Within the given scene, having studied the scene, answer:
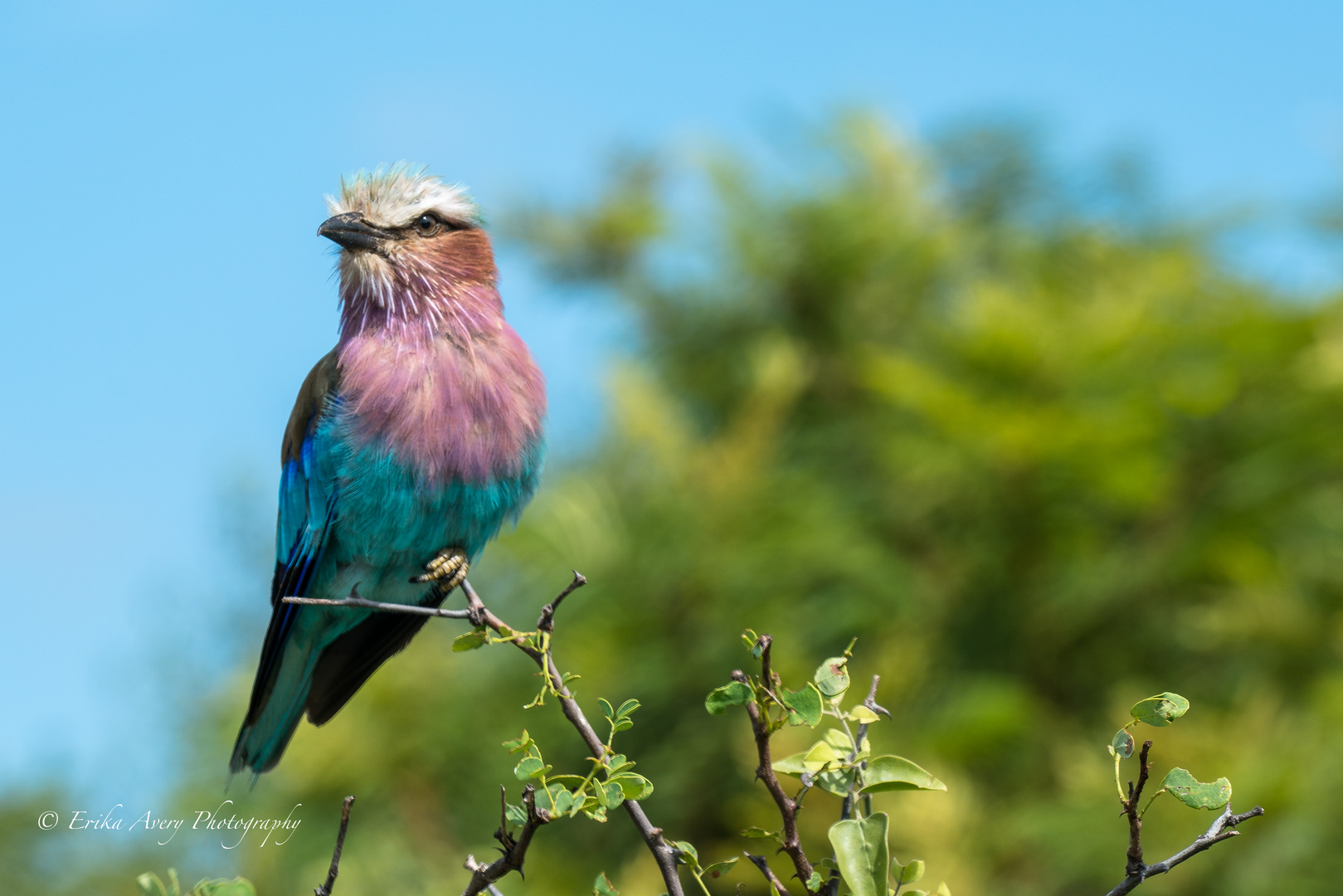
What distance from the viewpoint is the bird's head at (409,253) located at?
3055mm

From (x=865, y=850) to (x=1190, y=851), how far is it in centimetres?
40

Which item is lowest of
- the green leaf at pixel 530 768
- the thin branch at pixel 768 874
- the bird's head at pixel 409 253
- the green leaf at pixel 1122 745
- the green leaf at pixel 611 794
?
the thin branch at pixel 768 874

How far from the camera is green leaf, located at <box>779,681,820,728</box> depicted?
1.46 meters

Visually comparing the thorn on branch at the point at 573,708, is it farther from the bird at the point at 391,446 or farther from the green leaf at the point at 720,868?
the bird at the point at 391,446

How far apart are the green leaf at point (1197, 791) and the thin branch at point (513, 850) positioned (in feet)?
2.57

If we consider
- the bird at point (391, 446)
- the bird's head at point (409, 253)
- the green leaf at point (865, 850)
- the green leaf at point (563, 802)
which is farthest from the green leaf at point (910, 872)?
the bird's head at point (409, 253)

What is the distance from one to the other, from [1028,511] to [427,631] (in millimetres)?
3205

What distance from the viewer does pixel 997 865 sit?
5215mm

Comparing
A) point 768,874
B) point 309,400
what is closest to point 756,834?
point 768,874

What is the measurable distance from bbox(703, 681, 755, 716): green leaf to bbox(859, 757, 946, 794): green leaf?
0.19 m

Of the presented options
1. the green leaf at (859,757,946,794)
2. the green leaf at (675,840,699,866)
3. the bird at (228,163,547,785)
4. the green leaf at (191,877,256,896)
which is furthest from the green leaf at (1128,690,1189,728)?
the bird at (228,163,547,785)

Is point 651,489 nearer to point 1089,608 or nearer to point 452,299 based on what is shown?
point 1089,608

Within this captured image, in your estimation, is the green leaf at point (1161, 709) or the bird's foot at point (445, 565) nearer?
the green leaf at point (1161, 709)

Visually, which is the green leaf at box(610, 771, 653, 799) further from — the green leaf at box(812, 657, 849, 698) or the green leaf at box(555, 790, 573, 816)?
the green leaf at box(812, 657, 849, 698)
